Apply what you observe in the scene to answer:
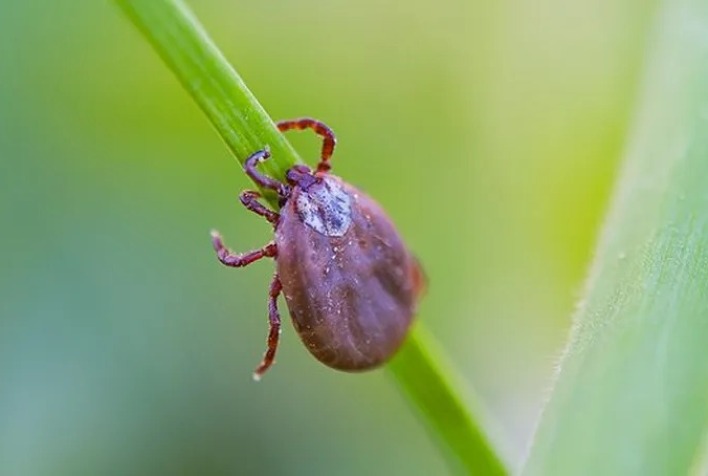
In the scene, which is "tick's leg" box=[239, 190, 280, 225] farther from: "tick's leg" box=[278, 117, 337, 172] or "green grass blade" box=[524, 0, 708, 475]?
"green grass blade" box=[524, 0, 708, 475]

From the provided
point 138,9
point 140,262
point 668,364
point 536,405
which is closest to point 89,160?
point 140,262

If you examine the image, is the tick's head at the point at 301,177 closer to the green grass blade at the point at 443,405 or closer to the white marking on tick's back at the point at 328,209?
the white marking on tick's back at the point at 328,209

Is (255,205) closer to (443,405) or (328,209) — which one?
(328,209)

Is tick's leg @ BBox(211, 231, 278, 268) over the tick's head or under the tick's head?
under

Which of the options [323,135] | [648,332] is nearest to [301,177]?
[323,135]

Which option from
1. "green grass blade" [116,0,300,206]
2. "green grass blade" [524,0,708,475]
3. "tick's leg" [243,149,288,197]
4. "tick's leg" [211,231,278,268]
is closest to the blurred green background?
"tick's leg" [211,231,278,268]

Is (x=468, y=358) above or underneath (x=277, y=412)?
underneath

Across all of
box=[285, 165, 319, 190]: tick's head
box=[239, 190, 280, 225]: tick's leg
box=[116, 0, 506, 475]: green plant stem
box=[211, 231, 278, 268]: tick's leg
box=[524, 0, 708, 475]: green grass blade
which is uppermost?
box=[116, 0, 506, 475]: green plant stem

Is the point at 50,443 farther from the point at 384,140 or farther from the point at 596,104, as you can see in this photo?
the point at 596,104
